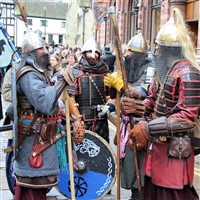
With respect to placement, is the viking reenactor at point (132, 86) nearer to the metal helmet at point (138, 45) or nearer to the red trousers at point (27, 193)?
the metal helmet at point (138, 45)

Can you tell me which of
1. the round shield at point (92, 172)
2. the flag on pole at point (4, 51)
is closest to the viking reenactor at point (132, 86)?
the round shield at point (92, 172)

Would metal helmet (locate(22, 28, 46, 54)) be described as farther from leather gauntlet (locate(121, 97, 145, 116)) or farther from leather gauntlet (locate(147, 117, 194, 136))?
leather gauntlet (locate(147, 117, 194, 136))

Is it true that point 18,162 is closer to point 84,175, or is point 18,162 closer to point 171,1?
point 84,175

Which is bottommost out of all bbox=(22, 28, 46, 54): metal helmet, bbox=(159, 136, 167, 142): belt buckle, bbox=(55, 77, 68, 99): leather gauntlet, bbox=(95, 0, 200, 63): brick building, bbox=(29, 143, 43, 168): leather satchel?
bbox=(29, 143, 43, 168): leather satchel

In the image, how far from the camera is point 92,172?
487 centimetres

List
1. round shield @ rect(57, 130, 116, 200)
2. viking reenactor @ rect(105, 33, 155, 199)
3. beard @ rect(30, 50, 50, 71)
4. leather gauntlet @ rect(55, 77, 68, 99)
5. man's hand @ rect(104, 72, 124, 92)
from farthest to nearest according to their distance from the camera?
1. viking reenactor @ rect(105, 33, 155, 199)
2. round shield @ rect(57, 130, 116, 200)
3. man's hand @ rect(104, 72, 124, 92)
4. beard @ rect(30, 50, 50, 71)
5. leather gauntlet @ rect(55, 77, 68, 99)

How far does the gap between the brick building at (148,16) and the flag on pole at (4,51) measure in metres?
4.43

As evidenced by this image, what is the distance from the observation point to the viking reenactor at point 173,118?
11.1 feet

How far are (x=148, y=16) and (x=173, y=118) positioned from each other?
16143 millimetres

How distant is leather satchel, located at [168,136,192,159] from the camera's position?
347 centimetres

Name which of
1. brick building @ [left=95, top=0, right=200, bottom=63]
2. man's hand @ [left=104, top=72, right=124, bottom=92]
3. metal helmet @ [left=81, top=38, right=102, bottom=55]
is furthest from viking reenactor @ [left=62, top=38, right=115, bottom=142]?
brick building @ [left=95, top=0, right=200, bottom=63]

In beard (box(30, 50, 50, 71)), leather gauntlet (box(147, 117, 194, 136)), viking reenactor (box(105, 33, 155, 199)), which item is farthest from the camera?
viking reenactor (box(105, 33, 155, 199))

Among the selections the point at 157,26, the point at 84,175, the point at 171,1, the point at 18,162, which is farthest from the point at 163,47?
the point at 157,26

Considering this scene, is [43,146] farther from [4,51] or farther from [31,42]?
[4,51]
